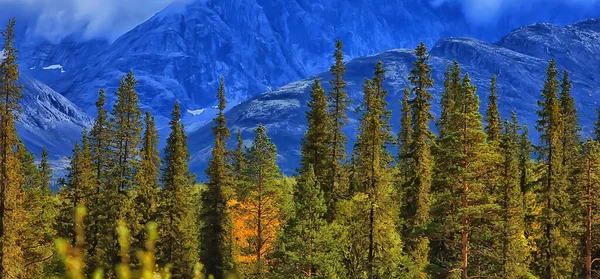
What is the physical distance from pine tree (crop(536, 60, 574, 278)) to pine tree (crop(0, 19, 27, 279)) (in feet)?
108

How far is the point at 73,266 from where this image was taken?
3430mm

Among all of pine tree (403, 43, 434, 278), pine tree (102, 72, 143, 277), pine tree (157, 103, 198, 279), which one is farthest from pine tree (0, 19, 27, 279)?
pine tree (403, 43, 434, 278)

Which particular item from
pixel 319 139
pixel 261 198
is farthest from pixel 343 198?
pixel 261 198

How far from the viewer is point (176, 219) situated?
4316 cm

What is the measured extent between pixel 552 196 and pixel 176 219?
1024 inches

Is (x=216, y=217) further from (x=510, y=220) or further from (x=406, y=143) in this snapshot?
(x=510, y=220)

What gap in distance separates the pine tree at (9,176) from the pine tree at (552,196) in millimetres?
33050

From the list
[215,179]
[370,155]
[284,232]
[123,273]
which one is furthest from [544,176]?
[123,273]

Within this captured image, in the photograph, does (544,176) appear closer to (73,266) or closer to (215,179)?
(215,179)

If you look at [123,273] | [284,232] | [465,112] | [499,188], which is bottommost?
[123,273]

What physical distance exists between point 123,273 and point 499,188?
31752 mm

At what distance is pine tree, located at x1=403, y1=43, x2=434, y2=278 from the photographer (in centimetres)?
3669

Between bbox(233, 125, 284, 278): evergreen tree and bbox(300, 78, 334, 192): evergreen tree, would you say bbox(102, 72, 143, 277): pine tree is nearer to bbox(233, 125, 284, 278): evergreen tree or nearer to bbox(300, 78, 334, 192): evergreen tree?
bbox(233, 125, 284, 278): evergreen tree

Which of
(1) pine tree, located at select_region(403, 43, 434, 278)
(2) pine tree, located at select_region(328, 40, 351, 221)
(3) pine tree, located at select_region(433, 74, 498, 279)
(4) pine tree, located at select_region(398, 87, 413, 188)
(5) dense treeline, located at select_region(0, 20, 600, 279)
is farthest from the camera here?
(2) pine tree, located at select_region(328, 40, 351, 221)
